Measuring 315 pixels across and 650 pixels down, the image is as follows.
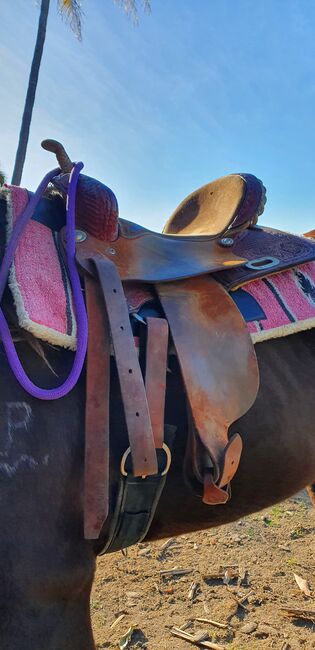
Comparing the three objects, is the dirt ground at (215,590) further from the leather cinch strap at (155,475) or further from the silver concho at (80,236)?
the silver concho at (80,236)

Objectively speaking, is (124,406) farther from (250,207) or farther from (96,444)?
(250,207)

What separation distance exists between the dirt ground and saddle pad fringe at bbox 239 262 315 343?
1.49 m

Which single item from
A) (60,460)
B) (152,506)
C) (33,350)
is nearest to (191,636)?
(152,506)

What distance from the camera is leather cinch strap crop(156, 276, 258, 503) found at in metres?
1.25

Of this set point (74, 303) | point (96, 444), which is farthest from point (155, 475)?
point (74, 303)

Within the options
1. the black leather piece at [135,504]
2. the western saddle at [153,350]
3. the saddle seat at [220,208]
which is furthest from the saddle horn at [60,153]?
the black leather piece at [135,504]

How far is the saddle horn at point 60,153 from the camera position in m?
1.42

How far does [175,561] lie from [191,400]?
1914 millimetres

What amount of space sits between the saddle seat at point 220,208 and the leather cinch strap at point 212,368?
0.34 m

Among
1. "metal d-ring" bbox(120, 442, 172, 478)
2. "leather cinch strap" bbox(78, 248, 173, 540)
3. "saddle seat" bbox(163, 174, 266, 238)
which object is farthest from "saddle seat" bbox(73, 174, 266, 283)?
"metal d-ring" bbox(120, 442, 172, 478)

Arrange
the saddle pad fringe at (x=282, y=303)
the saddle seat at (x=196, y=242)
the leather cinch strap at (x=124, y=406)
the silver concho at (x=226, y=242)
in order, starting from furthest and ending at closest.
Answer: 1. the silver concho at (x=226, y=242)
2. the saddle pad fringe at (x=282, y=303)
3. the saddle seat at (x=196, y=242)
4. the leather cinch strap at (x=124, y=406)

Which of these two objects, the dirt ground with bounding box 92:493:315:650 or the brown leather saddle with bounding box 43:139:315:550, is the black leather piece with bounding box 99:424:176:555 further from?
the dirt ground with bounding box 92:493:315:650

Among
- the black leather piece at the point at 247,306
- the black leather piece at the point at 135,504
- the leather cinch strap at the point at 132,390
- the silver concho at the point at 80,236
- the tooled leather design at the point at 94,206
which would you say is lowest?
the black leather piece at the point at 135,504

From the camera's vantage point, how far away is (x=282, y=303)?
153 centimetres
